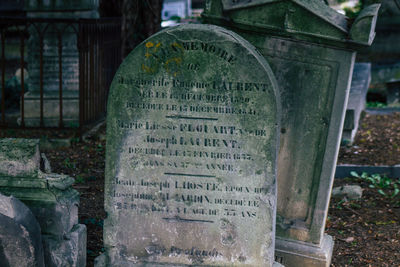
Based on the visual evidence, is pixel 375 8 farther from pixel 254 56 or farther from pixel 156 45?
pixel 156 45

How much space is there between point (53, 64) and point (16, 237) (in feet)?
17.3

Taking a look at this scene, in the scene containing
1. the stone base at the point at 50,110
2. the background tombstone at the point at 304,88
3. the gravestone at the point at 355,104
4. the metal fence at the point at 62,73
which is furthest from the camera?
the stone base at the point at 50,110

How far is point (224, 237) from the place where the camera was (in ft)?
11.6

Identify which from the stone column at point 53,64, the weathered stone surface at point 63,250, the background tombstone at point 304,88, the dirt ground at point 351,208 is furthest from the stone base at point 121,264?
the stone column at point 53,64

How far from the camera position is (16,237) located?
3367mm

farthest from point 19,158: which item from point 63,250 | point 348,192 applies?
point 348,192

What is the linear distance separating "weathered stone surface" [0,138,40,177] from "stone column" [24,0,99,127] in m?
4.46

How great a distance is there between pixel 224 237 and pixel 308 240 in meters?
0.92

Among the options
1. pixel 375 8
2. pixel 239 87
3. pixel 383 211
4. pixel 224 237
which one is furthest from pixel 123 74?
pixel 383 211

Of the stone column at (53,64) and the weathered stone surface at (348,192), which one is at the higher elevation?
the stone column at (53,64)

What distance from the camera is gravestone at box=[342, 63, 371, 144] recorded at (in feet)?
24.8

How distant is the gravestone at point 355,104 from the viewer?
7566mm

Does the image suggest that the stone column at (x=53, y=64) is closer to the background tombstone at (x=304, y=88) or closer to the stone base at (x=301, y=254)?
the background tombstone at (x=304, y=88)

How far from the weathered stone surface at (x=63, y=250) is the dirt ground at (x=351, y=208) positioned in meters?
0.37
